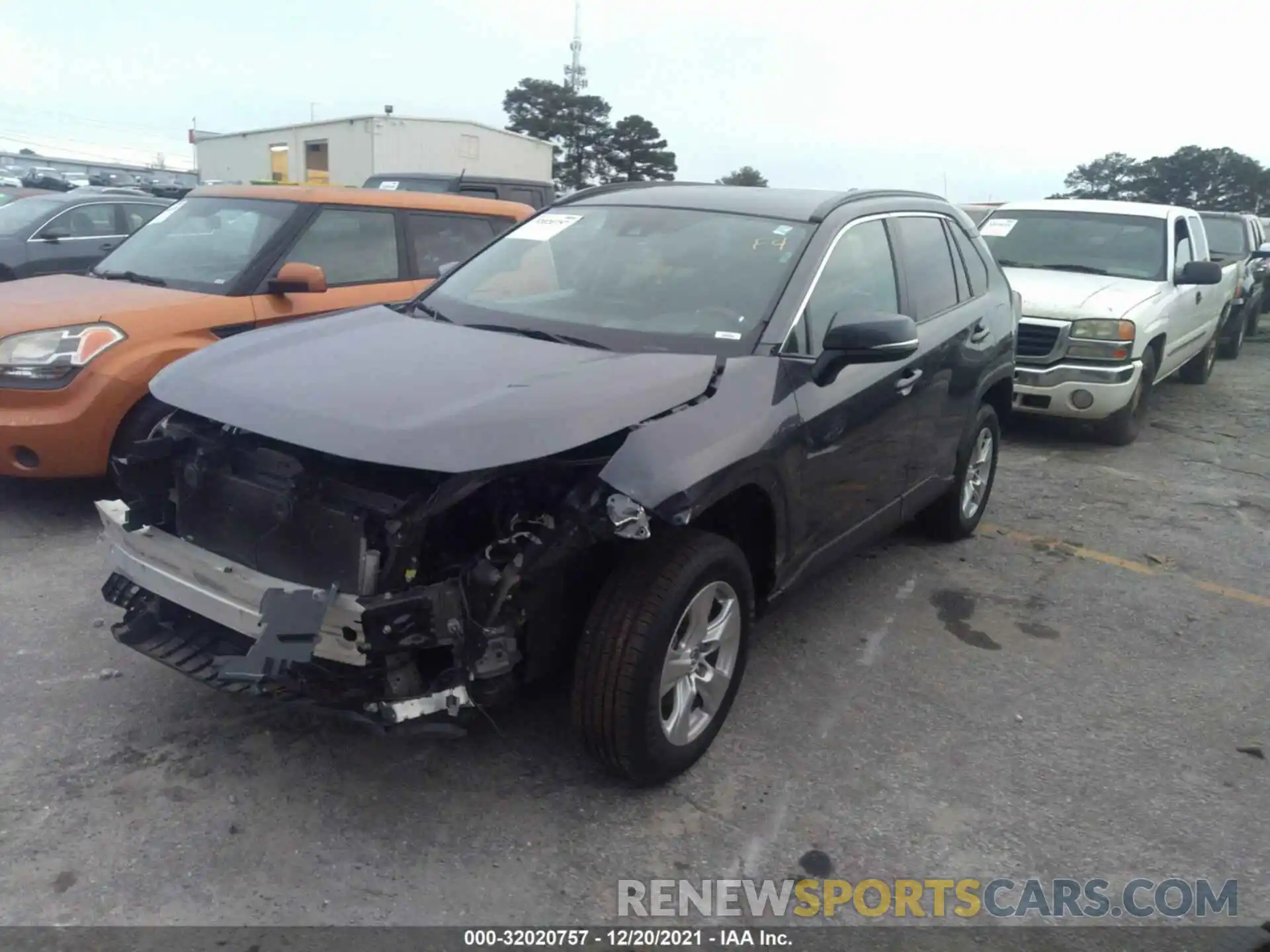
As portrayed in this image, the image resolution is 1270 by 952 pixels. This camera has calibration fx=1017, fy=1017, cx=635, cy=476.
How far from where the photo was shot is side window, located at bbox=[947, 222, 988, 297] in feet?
17.0

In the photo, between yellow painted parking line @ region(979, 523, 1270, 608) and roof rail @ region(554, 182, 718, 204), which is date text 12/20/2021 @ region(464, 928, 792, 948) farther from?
yellow painted parking line @ region(979, 523, 1270, 608)

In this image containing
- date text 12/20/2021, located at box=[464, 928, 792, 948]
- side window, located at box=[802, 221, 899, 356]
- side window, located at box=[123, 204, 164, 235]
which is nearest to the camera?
date text 12/20/2021, located at box=[464, 928, 792, 948]

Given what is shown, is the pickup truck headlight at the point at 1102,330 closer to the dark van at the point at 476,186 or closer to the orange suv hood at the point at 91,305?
the orange suv hood at the point at 91,305

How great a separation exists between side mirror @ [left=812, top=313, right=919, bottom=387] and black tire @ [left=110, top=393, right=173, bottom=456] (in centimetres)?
325

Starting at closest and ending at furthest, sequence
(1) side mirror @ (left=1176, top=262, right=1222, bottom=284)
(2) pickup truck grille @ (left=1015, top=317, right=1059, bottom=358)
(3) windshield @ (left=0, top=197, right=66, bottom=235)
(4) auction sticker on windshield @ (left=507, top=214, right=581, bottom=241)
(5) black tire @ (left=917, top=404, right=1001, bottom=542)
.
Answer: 1. (4) auction sticker on windshield @ (left=507, top=214, right=581, bottom=241)
2. (5) black tire @ (left=917, top=404, right=1001, bottom=542)
3. (2) pickup truck grille @ (left=1015, top=317, right=1059, bottom=358)
4. (1) side mirror @ (left=1176, top=262, right=1222, bottom=284)
5. (3) windshield @ (left=0, top=197, right=66, bottom=235)

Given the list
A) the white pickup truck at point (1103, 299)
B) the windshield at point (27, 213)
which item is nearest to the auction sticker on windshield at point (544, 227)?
the white pickup truck at point (1103, 299)

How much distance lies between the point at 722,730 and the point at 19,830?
2.17 meters

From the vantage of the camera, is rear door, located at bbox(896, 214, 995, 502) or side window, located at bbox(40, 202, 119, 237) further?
side window, located at bbox(40, 202, 119, 237)

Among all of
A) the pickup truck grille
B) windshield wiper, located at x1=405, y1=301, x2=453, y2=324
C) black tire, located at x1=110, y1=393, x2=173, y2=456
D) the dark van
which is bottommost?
black tire, located at x1=110, y1=393, x2=173, y2=456

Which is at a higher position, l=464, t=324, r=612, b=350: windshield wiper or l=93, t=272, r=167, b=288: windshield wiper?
l=93, t=272, r=167, b=288: windshield wiper

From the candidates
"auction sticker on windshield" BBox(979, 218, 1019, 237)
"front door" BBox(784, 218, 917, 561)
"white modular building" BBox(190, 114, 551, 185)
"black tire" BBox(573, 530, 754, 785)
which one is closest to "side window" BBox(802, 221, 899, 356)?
"front door" BBox(784, 218, 917, 561)

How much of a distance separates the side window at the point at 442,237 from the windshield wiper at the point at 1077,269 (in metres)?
4.87

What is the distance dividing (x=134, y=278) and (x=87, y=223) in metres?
6.45

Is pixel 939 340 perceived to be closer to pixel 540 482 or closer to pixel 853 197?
pixel 853 197
